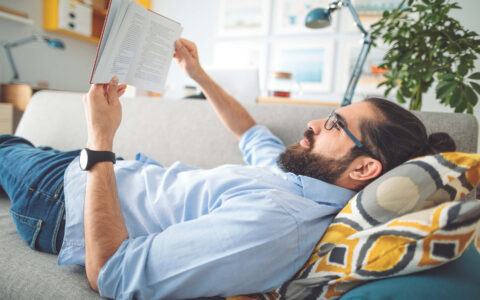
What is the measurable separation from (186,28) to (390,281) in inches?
168

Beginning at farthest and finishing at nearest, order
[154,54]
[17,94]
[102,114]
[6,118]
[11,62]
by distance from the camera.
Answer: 1. [11,62]
2. [17,94]
3. [6,118]
4. [154,54]
5. [102,114]

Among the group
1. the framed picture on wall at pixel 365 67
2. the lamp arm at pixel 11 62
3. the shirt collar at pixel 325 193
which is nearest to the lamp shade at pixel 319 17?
the shirt collar at pixel 325 193

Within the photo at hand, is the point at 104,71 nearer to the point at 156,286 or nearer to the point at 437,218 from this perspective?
the point at 156,286

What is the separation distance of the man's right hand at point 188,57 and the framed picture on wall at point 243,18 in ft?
9.20

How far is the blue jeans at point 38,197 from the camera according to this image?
33.1 inches

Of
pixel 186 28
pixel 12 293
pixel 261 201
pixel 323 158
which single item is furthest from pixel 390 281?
pixel 186 28

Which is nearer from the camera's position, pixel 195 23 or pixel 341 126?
pixel 341 126

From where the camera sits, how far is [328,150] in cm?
91

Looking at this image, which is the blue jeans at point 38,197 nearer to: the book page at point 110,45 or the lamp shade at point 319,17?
the book page at point 110,45

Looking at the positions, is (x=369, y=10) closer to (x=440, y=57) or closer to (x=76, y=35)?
(x=440, y=57)

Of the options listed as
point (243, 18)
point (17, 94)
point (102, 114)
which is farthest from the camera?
point (243, 18)

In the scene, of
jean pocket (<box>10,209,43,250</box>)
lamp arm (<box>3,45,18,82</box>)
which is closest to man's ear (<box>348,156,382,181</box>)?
jean pocket (<box>10,209,43,250</box>)

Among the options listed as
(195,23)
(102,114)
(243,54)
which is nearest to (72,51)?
(195,23)

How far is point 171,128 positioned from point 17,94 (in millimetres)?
2352
